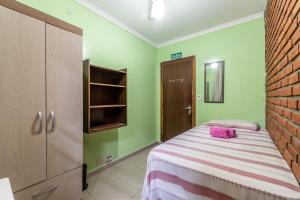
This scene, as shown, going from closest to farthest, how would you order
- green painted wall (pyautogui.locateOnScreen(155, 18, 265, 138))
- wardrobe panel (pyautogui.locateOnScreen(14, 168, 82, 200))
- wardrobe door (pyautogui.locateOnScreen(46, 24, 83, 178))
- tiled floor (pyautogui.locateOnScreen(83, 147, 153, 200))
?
wardrobe panel (pyautogui.locateOnScreen(14, 168, 82, 200)) → wardrobe door (pyautogui.locateOnScreen(46, 24, 83, 178)) → tiled floor (pyautogui.locateOnScreen(83, 147, 153, 200)) → green painted wall (pyautogui.locateOnScreen(155, 18, 265, 138))

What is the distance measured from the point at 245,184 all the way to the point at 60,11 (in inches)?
99.4

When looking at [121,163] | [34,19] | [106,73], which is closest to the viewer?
[34,19]

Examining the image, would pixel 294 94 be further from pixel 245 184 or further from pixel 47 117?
pixel 47 117

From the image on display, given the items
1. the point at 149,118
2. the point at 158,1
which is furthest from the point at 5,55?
the point at 149,118

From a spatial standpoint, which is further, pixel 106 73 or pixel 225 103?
pixel 225 103

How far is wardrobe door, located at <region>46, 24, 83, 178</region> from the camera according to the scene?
127 cm

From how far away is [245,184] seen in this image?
0.83 meters

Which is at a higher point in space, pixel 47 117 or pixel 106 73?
pixel 106 73

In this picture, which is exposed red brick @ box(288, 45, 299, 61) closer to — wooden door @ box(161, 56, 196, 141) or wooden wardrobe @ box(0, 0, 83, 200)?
wooden wardrobe @ box(0, 0, 83, 200)

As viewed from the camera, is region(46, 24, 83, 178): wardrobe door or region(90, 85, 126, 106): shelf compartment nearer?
region(46, 24, 83, 178): wardrobe door

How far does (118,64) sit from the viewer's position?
2.61 meters

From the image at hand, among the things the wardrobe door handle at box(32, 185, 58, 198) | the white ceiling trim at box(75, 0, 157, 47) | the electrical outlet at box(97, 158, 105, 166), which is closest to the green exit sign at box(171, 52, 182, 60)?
the white ceiling trim at box(75, 0, 157, 47)

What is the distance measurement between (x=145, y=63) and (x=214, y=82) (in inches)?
59.2

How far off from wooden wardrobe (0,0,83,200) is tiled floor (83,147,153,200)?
38cm
